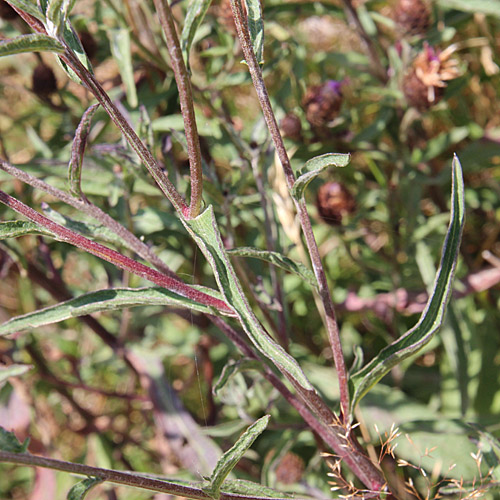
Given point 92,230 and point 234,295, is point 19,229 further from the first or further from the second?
point 234,295

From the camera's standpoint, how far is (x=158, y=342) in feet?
6.30

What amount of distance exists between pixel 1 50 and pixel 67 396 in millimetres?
1129

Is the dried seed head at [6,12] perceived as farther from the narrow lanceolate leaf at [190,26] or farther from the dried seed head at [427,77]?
the dried seed head at [427,77]

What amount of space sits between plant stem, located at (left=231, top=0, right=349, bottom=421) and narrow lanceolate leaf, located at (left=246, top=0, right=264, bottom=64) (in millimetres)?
41

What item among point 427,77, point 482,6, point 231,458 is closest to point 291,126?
point 427,77

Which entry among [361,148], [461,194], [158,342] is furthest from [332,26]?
[461,194]

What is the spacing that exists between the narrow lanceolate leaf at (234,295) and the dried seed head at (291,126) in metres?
0.65

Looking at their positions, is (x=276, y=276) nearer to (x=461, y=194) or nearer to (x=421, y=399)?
(x=461, y=194)

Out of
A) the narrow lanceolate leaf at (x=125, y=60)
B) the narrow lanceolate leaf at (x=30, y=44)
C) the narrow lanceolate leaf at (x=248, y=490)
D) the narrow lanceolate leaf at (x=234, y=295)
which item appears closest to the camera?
the narrow lanceolate leaf at (x=30, y=44)

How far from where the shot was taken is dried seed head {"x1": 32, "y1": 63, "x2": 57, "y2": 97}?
1.43 metres

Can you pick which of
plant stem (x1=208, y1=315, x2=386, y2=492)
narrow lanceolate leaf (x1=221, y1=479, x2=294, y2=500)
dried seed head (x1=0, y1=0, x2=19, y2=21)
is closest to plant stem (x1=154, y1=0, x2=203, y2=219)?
plant stem (x1=208, y1=315, x2=386, y2=492)

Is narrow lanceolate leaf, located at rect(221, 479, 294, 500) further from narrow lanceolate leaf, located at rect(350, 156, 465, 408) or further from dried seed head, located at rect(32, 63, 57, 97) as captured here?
dried seed head, located at rect(32, 63, 57, 97)

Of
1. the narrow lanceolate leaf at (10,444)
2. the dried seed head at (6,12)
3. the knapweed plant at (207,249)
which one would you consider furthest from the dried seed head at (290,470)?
the dried seed head at (6,12)

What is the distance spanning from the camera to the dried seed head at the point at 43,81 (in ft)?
4.69
